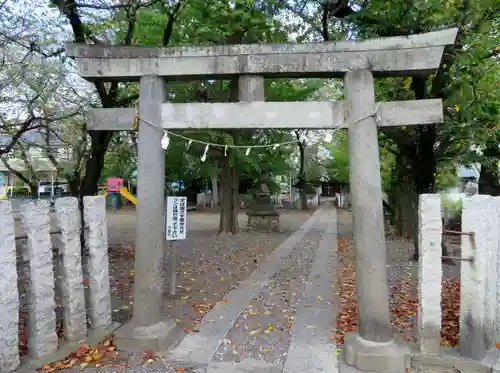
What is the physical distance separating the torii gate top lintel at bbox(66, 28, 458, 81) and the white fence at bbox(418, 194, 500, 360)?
1.58m

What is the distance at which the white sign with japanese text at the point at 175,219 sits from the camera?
6.30 metres

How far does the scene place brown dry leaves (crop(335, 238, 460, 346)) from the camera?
194 inches

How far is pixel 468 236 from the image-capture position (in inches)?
151

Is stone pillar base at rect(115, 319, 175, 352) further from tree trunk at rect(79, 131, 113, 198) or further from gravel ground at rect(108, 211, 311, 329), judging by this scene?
tree trunk at rect(79, 131, 113, 198)

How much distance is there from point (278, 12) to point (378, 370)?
7952 mm

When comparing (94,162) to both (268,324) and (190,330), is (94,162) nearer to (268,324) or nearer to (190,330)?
(190,330)

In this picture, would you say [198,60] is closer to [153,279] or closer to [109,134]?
[153,279]

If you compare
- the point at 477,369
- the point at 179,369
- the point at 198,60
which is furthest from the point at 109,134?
the point at 477,369

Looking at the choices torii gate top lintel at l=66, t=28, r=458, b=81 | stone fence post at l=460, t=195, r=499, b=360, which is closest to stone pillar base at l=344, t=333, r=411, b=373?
stone fence post at l=460, t=195, r=499, b=360

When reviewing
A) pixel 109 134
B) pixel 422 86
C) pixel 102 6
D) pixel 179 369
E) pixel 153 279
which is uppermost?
pixel 102 6

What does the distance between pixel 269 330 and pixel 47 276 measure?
2844mm

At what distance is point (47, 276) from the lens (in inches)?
160

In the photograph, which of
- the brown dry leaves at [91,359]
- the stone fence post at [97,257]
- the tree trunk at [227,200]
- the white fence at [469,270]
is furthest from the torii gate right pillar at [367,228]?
the tree trunk at [227,200]

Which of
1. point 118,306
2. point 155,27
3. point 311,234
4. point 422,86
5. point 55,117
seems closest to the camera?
point 118,306
